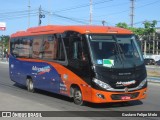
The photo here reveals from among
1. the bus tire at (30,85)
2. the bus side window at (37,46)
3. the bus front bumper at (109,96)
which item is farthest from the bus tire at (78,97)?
the bus tire at (30,85)

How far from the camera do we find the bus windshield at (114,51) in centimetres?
1265

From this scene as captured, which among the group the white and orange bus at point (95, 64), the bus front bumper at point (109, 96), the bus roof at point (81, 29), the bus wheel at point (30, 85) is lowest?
the bus wheel at point (30, 85)

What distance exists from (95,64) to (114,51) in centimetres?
88

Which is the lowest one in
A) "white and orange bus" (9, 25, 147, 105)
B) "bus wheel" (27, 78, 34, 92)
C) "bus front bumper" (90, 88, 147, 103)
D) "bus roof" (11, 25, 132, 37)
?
"bus wheel" (27, 78, 34, 92)

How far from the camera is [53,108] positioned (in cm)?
1245

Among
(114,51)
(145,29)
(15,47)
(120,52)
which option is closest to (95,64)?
(114,51)

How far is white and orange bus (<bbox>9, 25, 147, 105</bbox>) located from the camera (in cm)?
1244

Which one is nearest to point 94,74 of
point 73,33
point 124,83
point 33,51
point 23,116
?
point 124,83

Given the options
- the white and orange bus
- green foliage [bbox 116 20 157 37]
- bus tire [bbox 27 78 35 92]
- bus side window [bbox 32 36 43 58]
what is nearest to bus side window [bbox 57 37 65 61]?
the white and orange bus

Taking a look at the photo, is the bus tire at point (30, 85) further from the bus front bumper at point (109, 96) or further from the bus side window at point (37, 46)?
the bus front bumper at point (109, 96)

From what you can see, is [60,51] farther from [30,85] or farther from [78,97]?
[30,85]

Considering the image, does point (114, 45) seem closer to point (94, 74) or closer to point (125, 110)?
point (94, 74)

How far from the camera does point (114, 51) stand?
12953 mm

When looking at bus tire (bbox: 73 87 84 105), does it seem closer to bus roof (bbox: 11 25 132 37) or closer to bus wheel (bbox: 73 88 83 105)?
bus wheel (bbox: 73 88 83 105)
